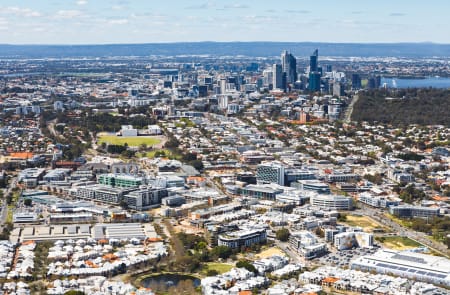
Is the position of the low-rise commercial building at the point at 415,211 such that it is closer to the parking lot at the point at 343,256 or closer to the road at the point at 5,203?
the parking lot at the point at 343,256

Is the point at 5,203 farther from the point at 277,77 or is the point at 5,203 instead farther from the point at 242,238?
the point at 277,77

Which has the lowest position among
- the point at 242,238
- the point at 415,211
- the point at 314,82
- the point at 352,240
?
the point at 415,211

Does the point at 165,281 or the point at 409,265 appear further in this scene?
the point at 409,265

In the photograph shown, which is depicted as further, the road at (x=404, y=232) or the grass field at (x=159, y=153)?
the grass field at (x=159, y=153)

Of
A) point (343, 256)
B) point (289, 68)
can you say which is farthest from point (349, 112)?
point (343, 256)

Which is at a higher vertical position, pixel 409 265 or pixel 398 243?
pixel 409 265

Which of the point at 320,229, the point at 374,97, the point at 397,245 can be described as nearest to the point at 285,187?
the point at 320,229

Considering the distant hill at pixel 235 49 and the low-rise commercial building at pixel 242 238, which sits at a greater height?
the distant hill at pixel 235 49

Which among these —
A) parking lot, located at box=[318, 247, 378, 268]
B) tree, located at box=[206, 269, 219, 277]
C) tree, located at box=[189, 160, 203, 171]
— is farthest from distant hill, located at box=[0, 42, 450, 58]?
tree, located at box=[206, 269, 219, 277]

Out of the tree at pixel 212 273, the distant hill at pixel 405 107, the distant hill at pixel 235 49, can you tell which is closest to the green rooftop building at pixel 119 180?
the tree at pixel 212 273
